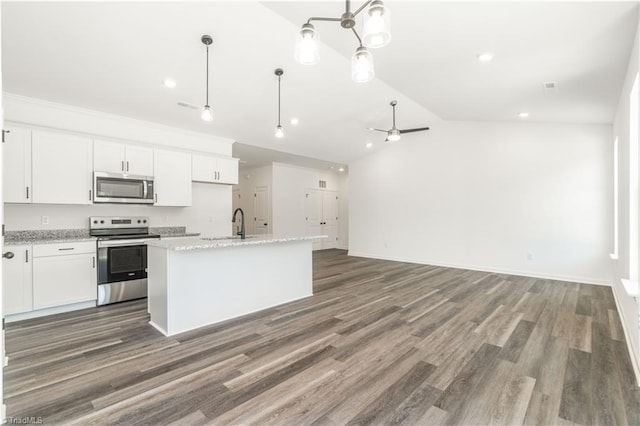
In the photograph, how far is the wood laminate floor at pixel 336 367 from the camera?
6.28ft

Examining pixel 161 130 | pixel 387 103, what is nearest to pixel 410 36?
pixel 387 103

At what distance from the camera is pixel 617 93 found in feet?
12.3

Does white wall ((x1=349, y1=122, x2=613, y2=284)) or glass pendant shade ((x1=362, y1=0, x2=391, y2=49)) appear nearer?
glass pendant shade ((x1=362, y1=0, x2=391, y2=49))

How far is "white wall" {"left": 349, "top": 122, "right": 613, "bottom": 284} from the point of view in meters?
5.29

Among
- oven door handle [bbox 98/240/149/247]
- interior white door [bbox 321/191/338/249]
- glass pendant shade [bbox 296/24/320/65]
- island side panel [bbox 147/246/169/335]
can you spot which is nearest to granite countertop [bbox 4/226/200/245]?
oven door handle [bbox 98/240/149/247]

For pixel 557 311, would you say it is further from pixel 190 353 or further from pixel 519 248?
pixel 190 353

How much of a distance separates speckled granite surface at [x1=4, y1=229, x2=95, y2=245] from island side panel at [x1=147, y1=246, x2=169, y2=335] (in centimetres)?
125

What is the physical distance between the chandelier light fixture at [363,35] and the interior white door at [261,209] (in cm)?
683

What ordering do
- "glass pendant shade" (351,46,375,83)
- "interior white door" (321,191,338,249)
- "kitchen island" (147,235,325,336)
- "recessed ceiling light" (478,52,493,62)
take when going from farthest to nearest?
1. "interior white door" (321,191,338,249)
2. "recessed ceiling light" (478,52,493,62)
3. "kitchen island" (147,235,325,336)
4. "glass pendant shade" (351,46,375,83)

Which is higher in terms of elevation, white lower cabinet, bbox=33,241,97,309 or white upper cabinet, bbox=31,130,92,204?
white upper cabinet, bbox=31,130,92,204

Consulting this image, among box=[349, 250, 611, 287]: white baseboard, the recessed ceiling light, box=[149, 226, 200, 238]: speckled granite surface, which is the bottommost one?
box=[349, 250, 611, 287]: white baseboard

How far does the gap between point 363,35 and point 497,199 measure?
18.7ft

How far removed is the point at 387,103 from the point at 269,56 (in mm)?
2609

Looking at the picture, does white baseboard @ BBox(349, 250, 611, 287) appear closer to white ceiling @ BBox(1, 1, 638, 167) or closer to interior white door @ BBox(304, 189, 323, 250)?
interior white door @ BBox(304, 189, 323, 250)
